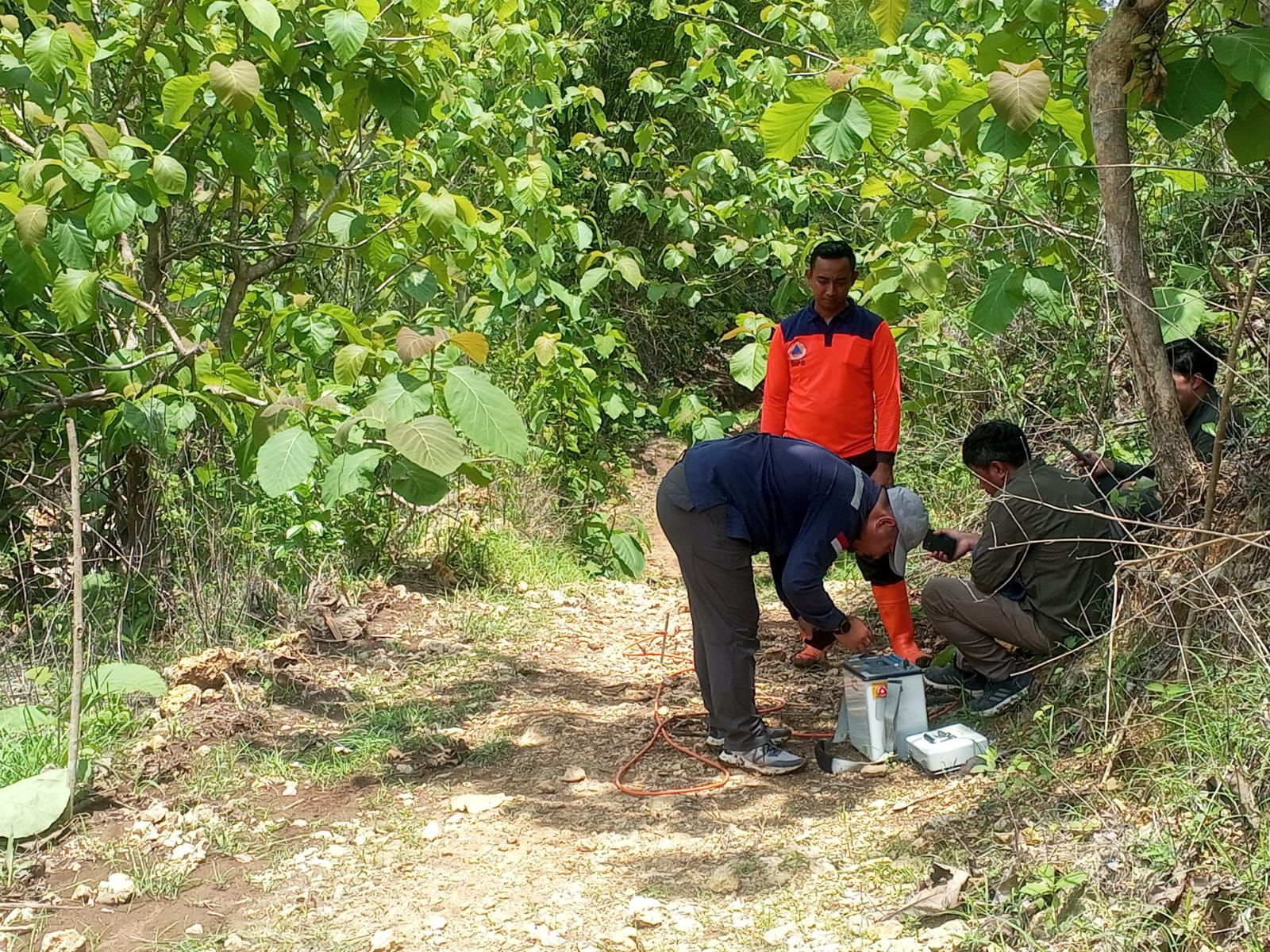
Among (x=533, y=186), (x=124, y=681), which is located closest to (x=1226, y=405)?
(x=533, y=186)

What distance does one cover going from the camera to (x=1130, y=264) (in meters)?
3.35

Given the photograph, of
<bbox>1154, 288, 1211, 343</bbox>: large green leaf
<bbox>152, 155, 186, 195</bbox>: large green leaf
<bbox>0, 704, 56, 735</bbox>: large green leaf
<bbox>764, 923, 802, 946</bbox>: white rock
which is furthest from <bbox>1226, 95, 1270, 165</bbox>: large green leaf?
<bbox>0, 704, 56, 735</bbox>: large green leaf

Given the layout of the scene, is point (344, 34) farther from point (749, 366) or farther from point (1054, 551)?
→ point (1054, 551)

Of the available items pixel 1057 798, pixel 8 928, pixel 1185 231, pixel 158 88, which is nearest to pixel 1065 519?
pixel 1057 798

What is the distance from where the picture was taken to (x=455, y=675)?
4898mm

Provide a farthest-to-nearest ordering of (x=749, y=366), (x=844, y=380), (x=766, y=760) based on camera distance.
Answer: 1. (x=749, y=366)
2. (x=844, y=380)
3. (x=766, y=760)

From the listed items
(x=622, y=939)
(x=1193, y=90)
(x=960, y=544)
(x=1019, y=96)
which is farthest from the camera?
(x=960, y=544)

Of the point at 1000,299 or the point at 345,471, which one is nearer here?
the point at 345,471

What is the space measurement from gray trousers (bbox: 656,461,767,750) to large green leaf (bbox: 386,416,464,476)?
1.12m

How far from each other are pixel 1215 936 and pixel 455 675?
10.3 feet

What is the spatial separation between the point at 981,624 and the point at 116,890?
283 centimetres

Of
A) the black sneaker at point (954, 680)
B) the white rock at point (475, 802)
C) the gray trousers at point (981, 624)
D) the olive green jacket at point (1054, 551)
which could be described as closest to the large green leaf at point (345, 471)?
the white rock at point (475, 802)

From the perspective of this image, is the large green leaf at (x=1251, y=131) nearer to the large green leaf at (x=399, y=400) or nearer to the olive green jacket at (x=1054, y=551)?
the olive green jacket at (x=1054, y=551)

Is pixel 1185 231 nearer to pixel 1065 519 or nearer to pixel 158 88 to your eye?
pixel 1065 519
